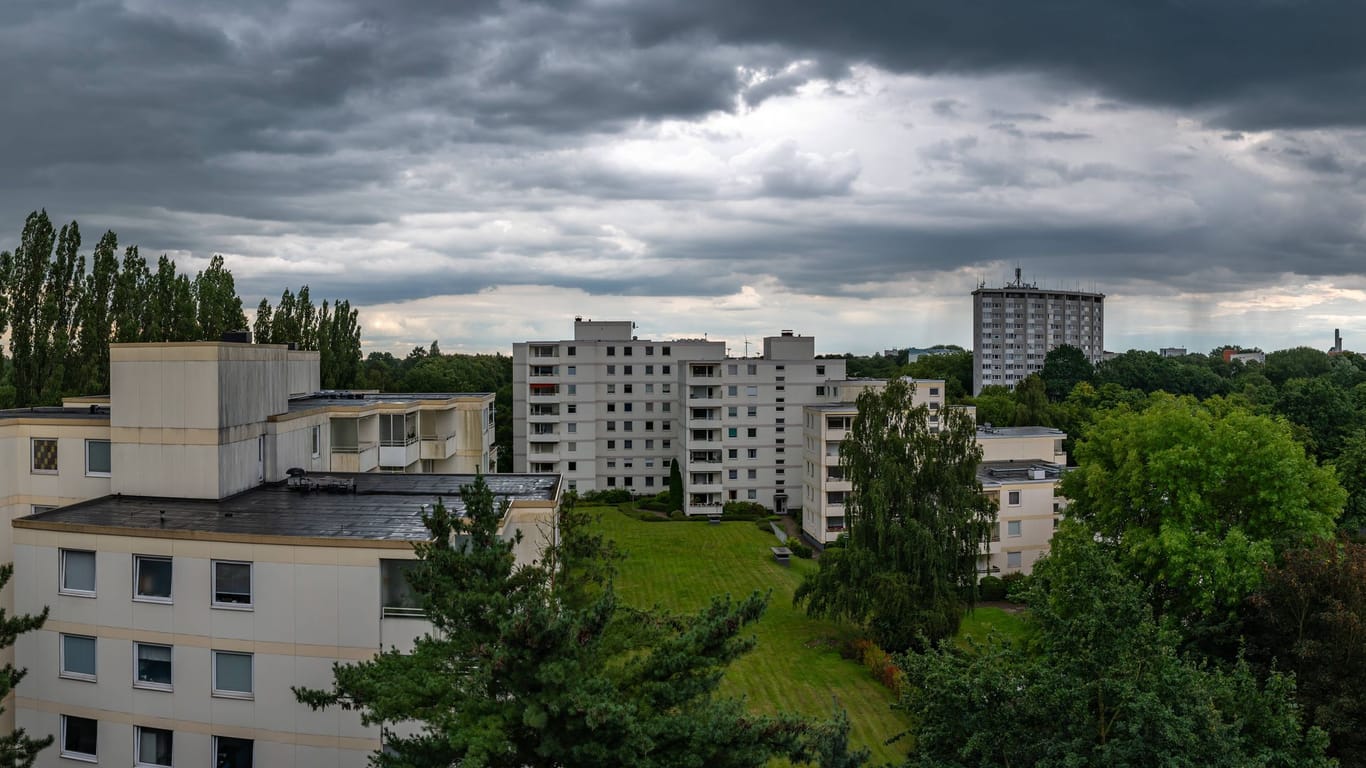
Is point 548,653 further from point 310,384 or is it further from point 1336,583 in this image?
point 310,384

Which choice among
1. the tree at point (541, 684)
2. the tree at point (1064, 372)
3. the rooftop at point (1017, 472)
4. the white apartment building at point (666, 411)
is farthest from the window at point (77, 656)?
the tree at point (1064, 372)

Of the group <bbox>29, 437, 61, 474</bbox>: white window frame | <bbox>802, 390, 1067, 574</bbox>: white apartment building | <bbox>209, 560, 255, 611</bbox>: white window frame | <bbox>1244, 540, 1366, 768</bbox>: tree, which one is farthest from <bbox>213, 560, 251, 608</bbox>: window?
<bbox>802, 390, 1067, 574</bbox>: white apartment building

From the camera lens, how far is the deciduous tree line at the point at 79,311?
44.8 meters

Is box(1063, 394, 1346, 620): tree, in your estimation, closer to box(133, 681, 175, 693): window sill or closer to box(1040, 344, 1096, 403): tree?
box(133, 681, 175, 693): window sill

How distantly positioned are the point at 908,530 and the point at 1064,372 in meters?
95.2

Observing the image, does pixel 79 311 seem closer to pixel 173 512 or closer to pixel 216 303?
pixel 216 303

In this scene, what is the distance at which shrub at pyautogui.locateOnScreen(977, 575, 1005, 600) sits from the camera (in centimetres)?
4738

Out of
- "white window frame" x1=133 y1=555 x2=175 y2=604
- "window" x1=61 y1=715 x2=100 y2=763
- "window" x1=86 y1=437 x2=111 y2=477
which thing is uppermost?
"window" x1=86 y1=437 x2=111 y2=477

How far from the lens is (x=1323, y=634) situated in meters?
23.3

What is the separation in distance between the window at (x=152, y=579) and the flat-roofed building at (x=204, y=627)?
3cm

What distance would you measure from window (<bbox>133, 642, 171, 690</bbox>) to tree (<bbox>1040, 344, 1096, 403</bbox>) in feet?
376

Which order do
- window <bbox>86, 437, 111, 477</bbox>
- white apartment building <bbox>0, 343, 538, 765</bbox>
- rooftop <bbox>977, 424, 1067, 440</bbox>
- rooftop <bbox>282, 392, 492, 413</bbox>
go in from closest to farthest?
white apartment building <bbox>0, 343, 538, 765</bbox> < window <bbox>86, 437, 111, 477</bbox> < rooftop <bbox>282, 392, 492, 413</bbox> < rooftop <bbox>977, 424, 1067, 440</bbox>

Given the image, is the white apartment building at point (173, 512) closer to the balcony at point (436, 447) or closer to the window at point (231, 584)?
the window at point (231, 584)

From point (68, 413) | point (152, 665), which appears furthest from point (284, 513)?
point (68, 413)
